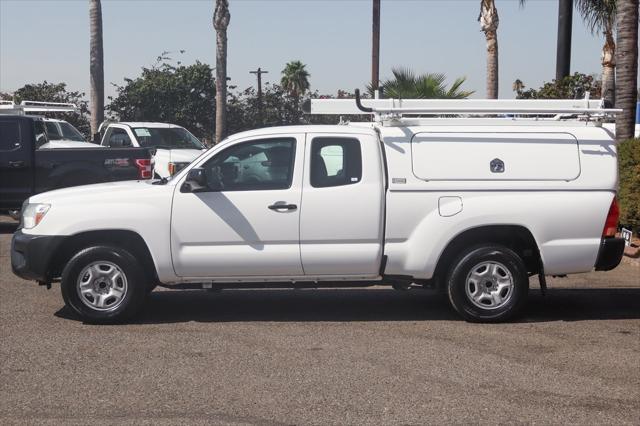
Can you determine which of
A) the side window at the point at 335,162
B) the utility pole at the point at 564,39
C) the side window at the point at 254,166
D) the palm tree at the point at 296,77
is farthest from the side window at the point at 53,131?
the palm tree at the point at 296,77

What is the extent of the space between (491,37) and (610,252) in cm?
1813

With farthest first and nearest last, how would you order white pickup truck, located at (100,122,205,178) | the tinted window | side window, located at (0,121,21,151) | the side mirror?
1. white pickup truck, located at (100,122,205,178)
2. the tinted window
3. side window, located at (0,121,21,151)
4. the side mirror

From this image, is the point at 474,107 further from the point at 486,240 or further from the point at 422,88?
the point at 422,88

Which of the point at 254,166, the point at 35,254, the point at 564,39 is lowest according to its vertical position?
the point at 35,254

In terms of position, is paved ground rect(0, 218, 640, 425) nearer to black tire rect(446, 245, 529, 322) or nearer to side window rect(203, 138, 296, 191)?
black tire rect(446, 245, 529, 322)

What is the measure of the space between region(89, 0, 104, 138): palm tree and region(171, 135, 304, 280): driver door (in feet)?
64.6

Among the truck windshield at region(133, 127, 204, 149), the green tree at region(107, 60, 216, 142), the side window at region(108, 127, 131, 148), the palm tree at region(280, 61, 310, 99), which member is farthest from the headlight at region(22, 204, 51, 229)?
the palm tree at region(280, 61, 310, 99)

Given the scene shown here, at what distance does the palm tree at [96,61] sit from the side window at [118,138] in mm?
6500

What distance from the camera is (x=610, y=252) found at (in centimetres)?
880

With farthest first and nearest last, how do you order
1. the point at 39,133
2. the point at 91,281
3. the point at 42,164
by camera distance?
the point at 39,133
the point at 42,164
the point at 91,281

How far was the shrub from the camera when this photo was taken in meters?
13.2

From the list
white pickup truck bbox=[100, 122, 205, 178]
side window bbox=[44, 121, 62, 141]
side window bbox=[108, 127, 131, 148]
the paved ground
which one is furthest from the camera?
side window bbox=[44, 121, 62, 141]

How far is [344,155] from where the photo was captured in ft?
28.7

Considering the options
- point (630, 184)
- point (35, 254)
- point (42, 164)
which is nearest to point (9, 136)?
point (42, 164)
